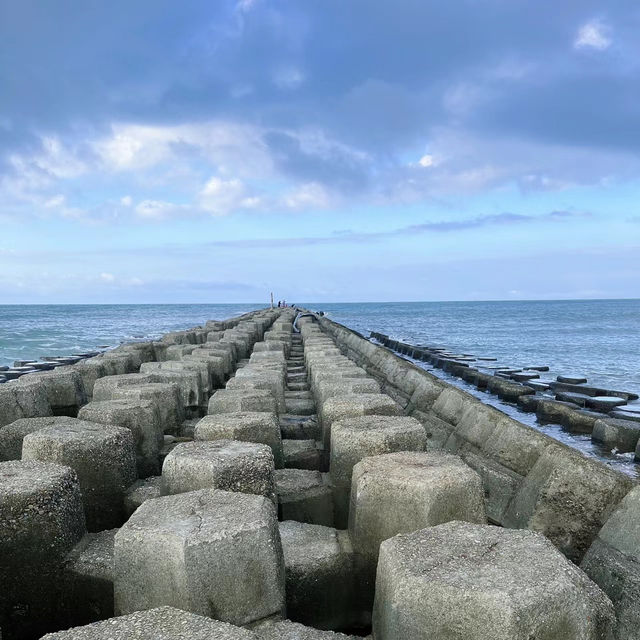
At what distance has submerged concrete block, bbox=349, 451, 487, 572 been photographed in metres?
2.19

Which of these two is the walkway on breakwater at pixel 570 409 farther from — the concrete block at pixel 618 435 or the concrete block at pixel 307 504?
the concrete block at pixel 307 504

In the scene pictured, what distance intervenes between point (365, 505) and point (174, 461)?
79 cm

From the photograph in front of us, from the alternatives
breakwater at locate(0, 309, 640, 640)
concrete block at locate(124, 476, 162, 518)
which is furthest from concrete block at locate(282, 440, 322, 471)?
concrete block at locate(124, 476, 162, 518)

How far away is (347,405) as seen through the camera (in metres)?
3.53

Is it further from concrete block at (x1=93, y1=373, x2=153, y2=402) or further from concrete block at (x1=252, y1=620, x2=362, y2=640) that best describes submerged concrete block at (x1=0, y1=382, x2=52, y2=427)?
concrete block at (x1=252, y1=620, x2=362, y2=640)

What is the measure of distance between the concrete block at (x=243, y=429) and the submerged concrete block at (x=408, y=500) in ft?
2.95

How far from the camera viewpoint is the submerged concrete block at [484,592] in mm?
1502

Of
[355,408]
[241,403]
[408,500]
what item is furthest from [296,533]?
[241,403]

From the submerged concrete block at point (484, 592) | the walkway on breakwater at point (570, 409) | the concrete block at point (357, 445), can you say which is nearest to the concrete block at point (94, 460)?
the concrete block at point (357, 445)

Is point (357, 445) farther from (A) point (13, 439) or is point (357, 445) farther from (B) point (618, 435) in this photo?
(B) point (618, 435)

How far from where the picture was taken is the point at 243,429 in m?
3.11

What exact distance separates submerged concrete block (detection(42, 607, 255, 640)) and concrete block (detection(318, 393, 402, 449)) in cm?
207

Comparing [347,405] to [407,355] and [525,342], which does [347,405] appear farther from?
[525,342]

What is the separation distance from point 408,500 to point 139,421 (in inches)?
69.2
